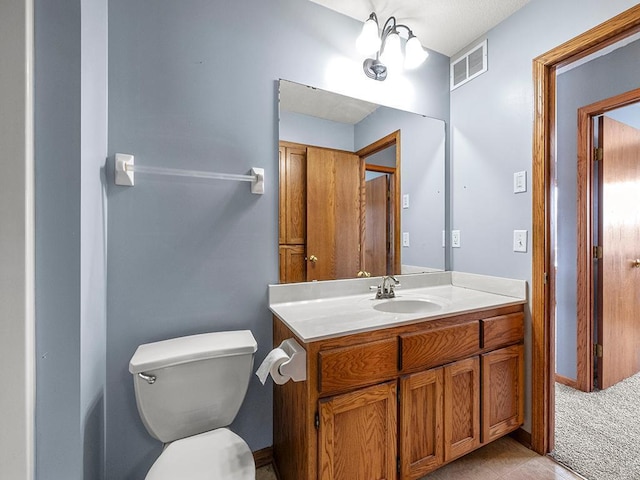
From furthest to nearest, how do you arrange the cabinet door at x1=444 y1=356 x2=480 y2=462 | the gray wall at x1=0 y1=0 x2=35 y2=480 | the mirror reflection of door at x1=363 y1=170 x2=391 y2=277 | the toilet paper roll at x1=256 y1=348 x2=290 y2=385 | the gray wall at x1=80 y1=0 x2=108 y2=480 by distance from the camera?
the mirror reflection of door at x1=363 y1=170 x2=391 y2=277 < the cabinet door at x1=444 y1=356 x2=480 y2=462 < the toilet paper roll at x1=256 y1=348 x2=290 y2=385 < the gray wall at x1=80 y1=0 x2=108 y2=480 < the gray wall at x1=0 y1=0 x2=35 y2=480

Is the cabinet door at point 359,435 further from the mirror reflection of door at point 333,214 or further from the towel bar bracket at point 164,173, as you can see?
the towel bar bracket at point 164,173

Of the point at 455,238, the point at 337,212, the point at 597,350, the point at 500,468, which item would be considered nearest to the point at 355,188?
the point at 337,212

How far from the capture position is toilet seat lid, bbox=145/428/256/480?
0.93 metres

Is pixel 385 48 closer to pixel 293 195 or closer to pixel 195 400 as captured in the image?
pixel 293 195

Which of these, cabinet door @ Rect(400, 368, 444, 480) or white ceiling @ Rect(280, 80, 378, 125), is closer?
cabinet door @ Rect(400, 368, 444, 480)

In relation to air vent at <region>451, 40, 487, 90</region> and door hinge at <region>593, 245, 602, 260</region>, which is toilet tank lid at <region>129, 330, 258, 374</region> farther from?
door hinge at <region>593, 245, 602, 260</region>

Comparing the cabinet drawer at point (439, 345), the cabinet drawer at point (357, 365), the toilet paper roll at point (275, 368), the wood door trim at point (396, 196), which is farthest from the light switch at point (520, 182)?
the toilet paper roll at point (275, 368)

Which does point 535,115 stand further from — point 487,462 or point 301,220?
point 487,462

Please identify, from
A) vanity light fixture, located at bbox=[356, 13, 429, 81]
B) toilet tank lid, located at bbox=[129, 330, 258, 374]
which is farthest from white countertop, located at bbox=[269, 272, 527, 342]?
vanity light fixture, located at bbox=[356, 13, 429, 81]

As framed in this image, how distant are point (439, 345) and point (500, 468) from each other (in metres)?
0.78

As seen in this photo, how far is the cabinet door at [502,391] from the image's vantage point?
4.71 ft

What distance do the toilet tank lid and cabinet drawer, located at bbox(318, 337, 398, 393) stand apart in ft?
1.14

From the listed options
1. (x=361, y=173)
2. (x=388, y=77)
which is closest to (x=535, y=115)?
(x=388, y=77)

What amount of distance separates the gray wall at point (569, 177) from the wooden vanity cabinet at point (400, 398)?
104cm
